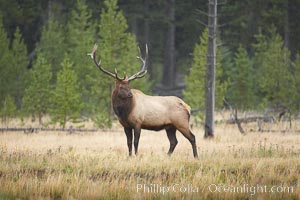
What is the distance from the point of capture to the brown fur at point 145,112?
478 inches

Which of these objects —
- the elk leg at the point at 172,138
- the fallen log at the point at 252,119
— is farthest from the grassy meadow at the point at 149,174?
the fallen log at the point at 252,119

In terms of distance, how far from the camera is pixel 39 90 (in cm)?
2289

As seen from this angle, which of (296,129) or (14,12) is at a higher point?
(14,12)

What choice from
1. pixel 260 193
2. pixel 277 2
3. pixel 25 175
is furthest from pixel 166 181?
pixel 277 2

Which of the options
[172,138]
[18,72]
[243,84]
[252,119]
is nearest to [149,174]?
[172,138]

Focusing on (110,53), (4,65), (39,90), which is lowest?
(39,90)

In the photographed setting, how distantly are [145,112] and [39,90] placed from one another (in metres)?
11.5

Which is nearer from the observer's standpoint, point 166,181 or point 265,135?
point 166,181

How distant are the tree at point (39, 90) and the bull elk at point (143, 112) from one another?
1081cm

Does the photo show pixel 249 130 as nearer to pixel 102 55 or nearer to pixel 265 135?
pixel 265 135

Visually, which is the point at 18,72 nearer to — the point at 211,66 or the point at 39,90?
the point at 39,90

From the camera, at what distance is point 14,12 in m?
31.3

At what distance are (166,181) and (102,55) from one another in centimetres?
1341

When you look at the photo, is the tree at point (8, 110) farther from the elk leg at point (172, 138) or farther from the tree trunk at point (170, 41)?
the tree trunk at point (170, 41)
